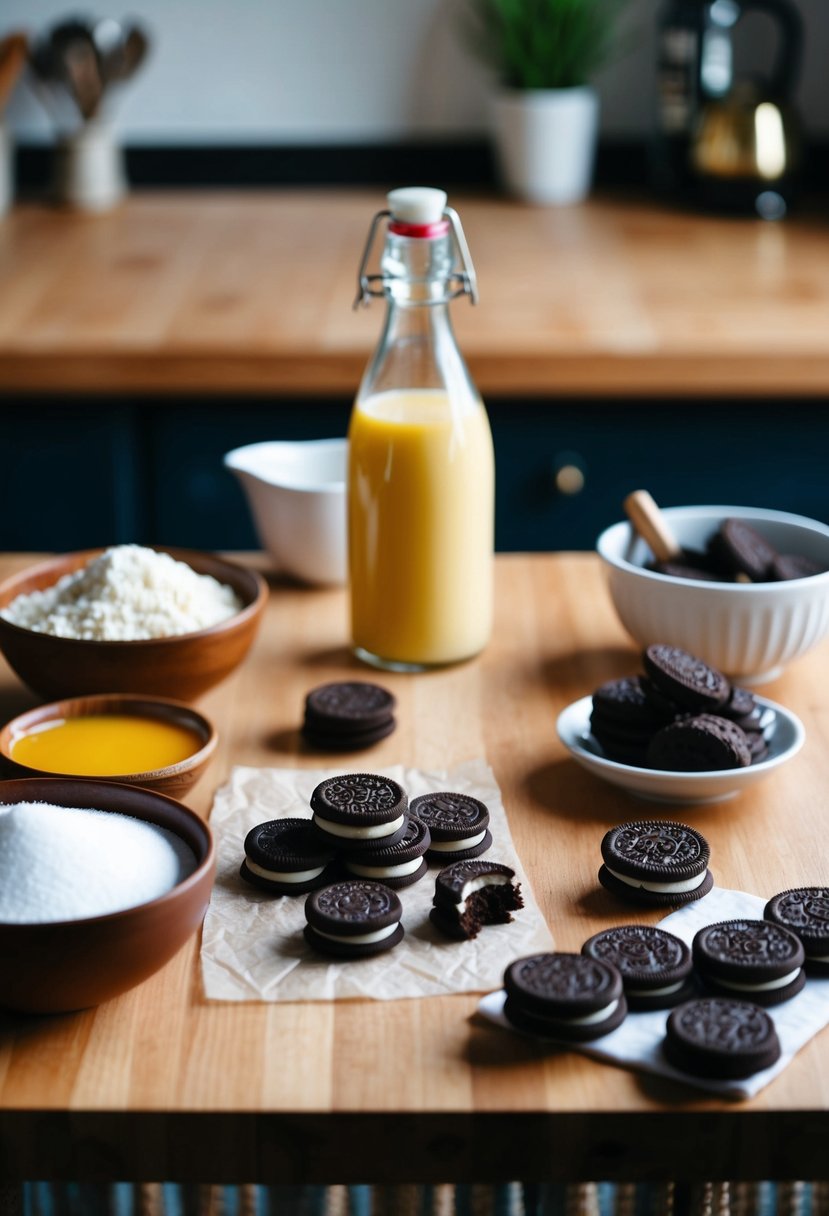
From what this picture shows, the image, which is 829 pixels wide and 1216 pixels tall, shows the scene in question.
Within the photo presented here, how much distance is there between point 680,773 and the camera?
1016 millimetres

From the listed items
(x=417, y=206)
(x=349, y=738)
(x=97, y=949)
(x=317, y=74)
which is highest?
(x=417, y=206)

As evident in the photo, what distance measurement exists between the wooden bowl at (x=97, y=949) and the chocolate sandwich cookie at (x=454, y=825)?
183 mm

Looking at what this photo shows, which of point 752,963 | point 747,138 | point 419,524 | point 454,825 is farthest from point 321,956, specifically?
point 747,138

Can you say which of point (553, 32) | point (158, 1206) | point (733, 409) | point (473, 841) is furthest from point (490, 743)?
point (553, 32)

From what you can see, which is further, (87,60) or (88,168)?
(88,168)

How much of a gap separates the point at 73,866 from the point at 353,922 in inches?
6.5

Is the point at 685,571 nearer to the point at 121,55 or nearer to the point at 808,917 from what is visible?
the point at 808,917

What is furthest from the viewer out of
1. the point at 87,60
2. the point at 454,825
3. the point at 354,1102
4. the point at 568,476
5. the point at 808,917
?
the point at 87,60

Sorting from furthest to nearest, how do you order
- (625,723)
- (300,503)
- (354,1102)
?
1. (300,503)
2. (625,723)
3. (354,1102)

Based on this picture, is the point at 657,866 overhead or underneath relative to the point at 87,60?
underneath

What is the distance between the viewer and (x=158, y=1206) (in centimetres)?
135

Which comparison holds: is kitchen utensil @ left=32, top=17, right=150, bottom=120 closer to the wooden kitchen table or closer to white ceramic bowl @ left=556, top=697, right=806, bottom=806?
white ceramic bowl @ left=556, top=697, right=806, bottom=806

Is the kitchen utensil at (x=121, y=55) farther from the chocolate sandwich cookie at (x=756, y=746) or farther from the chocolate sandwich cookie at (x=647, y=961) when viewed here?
the chocolate sandwich cookie at (x=647, y=961)

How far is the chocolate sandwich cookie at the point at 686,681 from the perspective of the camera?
3.48 feet
